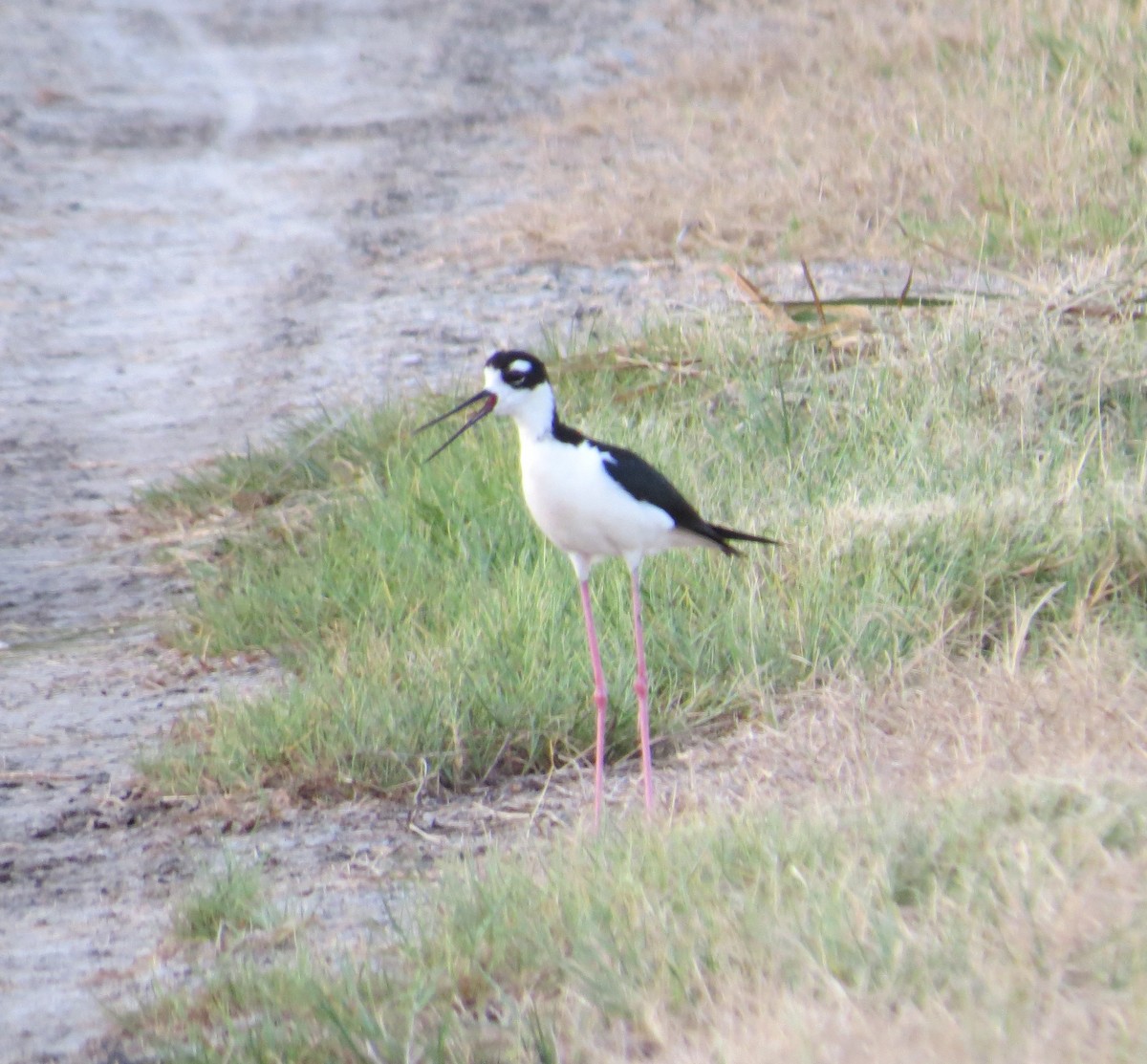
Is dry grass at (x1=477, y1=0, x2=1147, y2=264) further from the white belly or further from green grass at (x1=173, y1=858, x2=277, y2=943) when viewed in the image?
green grass at (x1=173, y1=858, x2=277, y2=943)

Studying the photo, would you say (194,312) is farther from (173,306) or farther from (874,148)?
(874,148)

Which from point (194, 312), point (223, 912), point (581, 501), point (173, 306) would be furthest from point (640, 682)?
point (173, 306)

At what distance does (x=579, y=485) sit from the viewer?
3.92 meters

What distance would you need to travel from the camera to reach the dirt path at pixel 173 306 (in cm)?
396

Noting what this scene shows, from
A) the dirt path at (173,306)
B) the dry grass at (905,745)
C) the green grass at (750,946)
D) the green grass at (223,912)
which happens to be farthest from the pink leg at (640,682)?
the green grass at (223,912)

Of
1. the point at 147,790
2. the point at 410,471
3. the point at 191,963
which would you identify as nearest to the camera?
the point at 191,963

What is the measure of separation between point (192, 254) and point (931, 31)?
4.14 metres

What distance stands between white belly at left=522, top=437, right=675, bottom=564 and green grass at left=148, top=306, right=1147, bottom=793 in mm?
496

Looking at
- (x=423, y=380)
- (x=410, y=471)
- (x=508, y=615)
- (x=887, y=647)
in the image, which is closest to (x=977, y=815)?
(x=887, y=647)

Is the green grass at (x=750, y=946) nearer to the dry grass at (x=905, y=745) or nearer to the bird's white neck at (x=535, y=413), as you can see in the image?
the dry grass at (x=905, y=745)

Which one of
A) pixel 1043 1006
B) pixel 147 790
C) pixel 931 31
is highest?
pixel 931 31

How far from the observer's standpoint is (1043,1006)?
251 centimetres

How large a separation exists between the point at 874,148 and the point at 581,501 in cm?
514

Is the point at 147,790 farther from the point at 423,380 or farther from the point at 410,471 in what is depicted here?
the point at 423,380
